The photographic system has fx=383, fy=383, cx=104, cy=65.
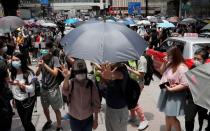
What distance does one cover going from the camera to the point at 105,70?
485 cm

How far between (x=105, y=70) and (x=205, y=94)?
1519mm

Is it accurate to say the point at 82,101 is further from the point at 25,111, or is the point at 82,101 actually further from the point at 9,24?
the point at 9,24

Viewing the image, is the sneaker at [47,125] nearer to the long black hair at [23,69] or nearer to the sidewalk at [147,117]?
the sidewalk at [147,117]

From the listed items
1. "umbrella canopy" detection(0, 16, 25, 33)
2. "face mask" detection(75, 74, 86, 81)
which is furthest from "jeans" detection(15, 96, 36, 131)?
"umbrella canopy" detection(0, 16, 25, 33)

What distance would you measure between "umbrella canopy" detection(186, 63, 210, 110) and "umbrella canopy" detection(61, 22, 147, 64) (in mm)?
785

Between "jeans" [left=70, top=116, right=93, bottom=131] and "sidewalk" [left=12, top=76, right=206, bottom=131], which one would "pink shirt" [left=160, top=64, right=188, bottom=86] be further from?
"sidewalk" [left=12, top=76, right=206, bottom=131]

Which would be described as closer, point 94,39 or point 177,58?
point 94,39

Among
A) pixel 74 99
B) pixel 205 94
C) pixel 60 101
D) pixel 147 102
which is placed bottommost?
pixel 147 102

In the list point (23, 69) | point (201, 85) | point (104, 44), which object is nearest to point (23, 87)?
point (23, 69)

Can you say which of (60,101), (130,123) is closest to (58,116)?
(60,101)

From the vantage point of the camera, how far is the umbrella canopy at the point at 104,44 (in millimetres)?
4383

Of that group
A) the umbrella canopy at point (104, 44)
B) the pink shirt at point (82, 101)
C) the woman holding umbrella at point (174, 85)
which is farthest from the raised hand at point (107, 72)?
the woman holding umbrella at point (174, 85)

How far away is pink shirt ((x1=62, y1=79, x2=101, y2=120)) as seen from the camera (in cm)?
495

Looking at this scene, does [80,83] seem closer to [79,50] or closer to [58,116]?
[79,50]
